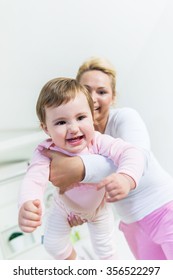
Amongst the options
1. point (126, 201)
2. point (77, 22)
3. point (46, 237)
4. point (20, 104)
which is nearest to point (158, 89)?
point (77, 22)

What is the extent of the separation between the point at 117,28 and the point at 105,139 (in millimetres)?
700

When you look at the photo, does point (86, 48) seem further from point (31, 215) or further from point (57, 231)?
point (31, 215)

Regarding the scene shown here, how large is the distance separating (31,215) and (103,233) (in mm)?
298

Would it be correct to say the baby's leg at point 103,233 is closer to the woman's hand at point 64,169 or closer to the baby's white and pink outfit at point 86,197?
the baby's white and pink outfit at point 86,197

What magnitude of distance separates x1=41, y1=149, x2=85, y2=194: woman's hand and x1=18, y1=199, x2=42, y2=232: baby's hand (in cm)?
11

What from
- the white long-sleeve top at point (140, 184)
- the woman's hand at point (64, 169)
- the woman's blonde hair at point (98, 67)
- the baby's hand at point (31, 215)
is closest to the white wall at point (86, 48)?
the woman's blonde hair at point (98, 67)

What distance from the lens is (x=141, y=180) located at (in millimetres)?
880

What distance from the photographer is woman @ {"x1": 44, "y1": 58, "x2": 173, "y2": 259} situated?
29.0 inches

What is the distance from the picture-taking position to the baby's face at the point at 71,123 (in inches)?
27.7

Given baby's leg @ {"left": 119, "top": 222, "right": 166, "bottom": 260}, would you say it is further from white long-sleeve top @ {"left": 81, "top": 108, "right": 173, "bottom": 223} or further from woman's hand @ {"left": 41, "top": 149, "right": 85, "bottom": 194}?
woman's hand @ {"left": 41, "top": 149, "right": 85, "bottom": 194}

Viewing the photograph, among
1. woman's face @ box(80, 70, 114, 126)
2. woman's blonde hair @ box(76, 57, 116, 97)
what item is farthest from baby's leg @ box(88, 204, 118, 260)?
woman's blonde hair @ box(76, 57, 116, 97)

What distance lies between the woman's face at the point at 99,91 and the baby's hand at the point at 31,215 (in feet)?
1.19

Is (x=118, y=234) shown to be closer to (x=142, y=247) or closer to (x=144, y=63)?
(x=142, y=247)
